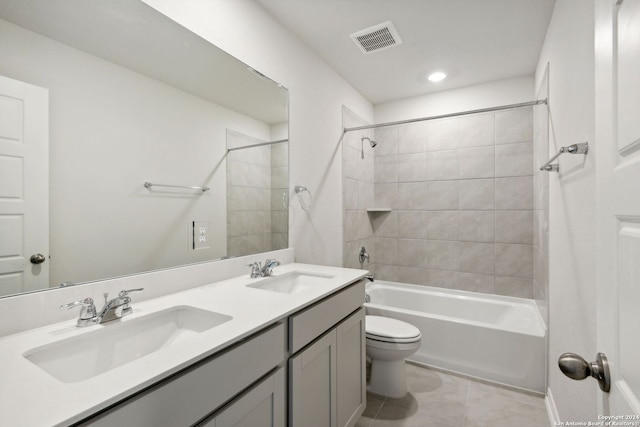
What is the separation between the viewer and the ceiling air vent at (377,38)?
2051 millimetres

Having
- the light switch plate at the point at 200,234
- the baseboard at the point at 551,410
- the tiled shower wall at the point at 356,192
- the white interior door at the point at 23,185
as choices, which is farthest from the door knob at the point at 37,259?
the baseboard at the point at 551,410

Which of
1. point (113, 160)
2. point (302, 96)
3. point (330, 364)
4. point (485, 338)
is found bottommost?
point (485, 338)

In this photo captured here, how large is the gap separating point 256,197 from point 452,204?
2084 mm

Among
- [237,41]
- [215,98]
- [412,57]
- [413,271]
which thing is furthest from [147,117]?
[413,271]

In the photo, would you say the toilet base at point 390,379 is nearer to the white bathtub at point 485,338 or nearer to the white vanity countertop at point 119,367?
the white bathtub at point 485,338

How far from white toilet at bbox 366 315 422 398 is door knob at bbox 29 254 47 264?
173cm

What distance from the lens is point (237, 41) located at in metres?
1.67

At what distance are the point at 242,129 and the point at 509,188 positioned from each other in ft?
8.05

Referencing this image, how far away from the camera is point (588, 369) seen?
604 millimetres

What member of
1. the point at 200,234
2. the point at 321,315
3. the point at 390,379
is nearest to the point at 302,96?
the point at 200,234

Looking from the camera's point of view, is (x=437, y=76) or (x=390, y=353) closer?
(x=390, y=353)

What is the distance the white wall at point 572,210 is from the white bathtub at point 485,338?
0.17 metres

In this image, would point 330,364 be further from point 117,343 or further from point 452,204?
point 452,204

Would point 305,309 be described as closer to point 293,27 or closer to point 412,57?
point 293,27
